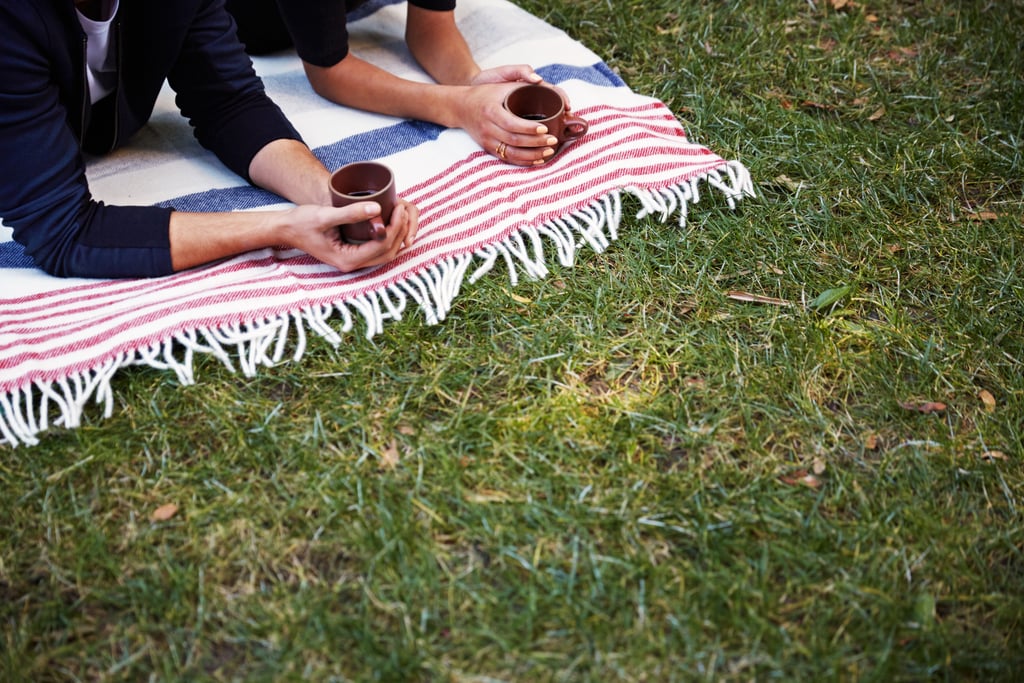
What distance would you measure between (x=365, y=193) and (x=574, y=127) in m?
0.74

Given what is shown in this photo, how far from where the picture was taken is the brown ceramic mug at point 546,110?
2785mm

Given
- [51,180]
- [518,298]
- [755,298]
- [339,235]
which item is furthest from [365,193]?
[755,298]

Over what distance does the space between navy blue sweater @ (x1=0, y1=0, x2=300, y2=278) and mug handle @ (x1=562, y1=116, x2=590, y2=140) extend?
87 centimetres

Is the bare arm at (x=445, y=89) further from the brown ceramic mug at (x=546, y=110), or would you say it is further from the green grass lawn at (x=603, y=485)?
the green grass lawn at (x=603, y=485)

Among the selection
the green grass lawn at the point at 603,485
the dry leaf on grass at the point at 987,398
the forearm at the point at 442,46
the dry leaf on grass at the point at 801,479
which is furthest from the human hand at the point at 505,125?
the dry leaf on grass at the point at 987,398

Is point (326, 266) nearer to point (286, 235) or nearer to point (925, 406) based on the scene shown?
point (286, 235)

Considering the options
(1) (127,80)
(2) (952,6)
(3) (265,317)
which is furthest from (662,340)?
(2) (952,6)

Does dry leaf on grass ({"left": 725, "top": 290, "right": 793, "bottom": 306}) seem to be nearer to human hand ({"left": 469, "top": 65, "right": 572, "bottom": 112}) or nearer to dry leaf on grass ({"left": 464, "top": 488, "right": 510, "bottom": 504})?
human hand ({"left": 469, "top": 65, "right": 572, "bottom": 112})

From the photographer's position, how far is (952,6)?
378 centimetres

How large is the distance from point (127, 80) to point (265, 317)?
905mm

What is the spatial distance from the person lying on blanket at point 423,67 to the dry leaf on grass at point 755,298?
758 millimetres

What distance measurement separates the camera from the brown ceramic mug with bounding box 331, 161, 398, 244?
2.33m

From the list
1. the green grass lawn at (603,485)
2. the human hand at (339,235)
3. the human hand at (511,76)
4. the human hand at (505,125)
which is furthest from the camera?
the human hand at (511,76)

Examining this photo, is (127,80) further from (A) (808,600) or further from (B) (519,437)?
(A) (808,600)
